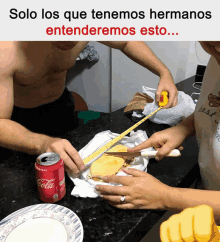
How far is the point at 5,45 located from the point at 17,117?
0.55 metres

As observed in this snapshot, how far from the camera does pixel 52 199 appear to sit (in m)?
0.65

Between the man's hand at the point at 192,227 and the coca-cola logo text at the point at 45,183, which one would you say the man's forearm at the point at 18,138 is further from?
the man's hand at the point at 192,227

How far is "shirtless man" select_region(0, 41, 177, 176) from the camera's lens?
2.67ft

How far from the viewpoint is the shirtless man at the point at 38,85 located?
813mm

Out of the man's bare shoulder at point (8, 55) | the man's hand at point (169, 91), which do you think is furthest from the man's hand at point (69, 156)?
the man's hand at point (169, 91)

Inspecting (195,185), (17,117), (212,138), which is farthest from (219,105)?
(17,117)

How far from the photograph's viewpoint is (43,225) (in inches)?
23.1

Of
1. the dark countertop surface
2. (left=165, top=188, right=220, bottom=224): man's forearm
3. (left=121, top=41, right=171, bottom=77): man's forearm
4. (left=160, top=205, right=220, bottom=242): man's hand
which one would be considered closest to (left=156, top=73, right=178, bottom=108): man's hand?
(left=121, top=41, right=171, bottom=77): man's forearm

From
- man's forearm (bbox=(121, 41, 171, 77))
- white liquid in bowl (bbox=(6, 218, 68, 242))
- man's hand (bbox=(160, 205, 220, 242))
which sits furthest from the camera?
man's forearm (bbox=(121, 41, 171, 77))

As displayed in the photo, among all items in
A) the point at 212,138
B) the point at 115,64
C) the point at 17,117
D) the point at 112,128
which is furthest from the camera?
the point at 115,64

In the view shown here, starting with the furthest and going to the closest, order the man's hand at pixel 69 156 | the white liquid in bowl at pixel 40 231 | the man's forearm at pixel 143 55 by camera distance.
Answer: the man's forearm at pixel 143 55 < the man's hand at pixel 69 156 < the white liquid in bowl at pixel 40 231

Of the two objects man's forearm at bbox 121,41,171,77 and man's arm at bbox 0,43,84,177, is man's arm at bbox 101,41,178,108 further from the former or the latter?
man's arm at bbox 0,43,84,177

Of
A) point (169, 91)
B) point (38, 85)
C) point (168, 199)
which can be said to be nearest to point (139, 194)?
point (168, 199)

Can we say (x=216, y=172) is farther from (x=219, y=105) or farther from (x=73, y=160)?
(x=73, y=160)
